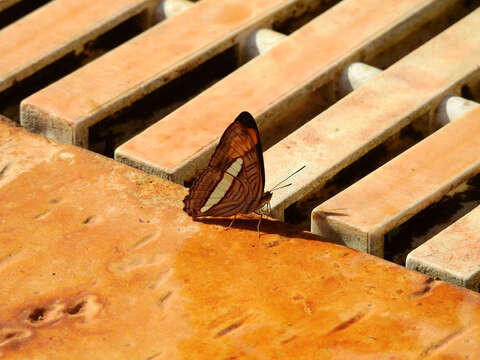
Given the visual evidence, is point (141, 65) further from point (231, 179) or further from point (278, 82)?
point (231, 179)

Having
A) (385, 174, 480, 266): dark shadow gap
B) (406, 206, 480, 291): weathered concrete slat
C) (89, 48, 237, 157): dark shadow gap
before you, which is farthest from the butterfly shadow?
(89, 48, 237, 157): dark shadow gap

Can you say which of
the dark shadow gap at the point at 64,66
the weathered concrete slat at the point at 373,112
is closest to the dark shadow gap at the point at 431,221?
the weathered concrete slat at the point at 373,112

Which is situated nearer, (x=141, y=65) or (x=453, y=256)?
(x=453, y=256)

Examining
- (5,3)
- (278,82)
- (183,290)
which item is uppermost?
(278,82)

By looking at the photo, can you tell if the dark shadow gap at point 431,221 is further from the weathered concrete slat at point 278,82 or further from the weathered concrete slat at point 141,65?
the weathered concrete slat at point 141,65

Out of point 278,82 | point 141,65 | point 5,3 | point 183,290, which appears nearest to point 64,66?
point 141,65

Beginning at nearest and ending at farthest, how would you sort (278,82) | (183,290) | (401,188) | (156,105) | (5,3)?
(183,290), (401,188), (278,82), (156,105), (5,3)

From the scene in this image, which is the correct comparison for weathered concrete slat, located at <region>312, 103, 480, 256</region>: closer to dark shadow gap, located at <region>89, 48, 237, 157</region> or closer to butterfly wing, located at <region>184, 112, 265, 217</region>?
butterfly wing, located at <region>184, 112, 265, 217</region>

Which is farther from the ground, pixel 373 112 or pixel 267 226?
pixel 373 112

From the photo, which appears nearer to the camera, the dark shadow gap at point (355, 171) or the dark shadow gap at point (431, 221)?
the dark shadow gap at point (431, 221)
